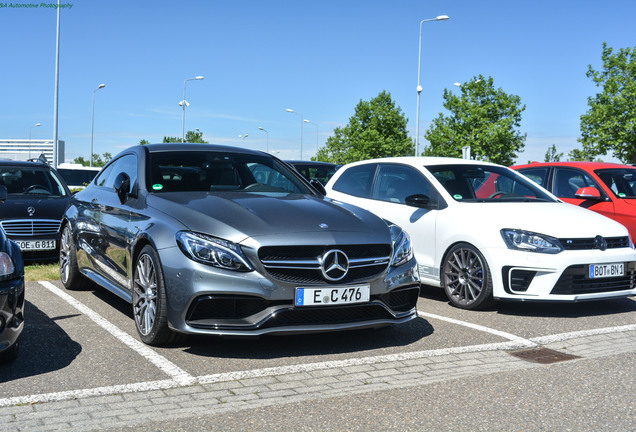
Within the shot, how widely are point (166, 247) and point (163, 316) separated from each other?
0.47m

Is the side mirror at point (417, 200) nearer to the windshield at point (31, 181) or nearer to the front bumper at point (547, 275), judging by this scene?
the front bumper at point (547, 275)

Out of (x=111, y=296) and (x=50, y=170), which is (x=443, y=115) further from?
(x=111, y=296)

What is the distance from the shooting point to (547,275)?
664cm

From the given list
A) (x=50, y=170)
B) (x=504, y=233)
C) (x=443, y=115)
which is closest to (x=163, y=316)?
(x=504, y=233)

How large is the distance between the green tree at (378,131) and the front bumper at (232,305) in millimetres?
48037

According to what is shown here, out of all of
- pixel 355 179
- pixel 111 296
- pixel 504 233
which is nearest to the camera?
pixel 504 233

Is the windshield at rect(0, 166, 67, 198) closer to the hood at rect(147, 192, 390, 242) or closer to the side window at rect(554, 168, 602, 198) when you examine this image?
the hood at rect(147, 192, 390, 242)

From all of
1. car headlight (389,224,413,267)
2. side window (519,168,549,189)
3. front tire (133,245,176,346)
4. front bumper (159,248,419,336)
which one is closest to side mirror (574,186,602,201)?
side window (519,168,549,189)

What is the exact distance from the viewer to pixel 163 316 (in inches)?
195

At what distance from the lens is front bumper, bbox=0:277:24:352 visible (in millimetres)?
4297

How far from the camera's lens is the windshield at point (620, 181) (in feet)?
33.0

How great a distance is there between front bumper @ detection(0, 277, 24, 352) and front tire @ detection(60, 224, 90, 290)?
3.10 meters

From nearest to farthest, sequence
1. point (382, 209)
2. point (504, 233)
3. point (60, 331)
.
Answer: point (60, 331) → point (504, 233) → point (382, 209)

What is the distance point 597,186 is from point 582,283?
376cm
